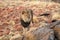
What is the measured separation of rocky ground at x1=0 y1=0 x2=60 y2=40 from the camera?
12.7ft

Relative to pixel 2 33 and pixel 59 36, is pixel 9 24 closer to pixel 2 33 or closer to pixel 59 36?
pixel 2 33

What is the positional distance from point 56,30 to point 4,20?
7.33 feet

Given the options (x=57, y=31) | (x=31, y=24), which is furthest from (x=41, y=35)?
(x=31, y=24)

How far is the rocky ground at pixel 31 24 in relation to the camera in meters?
3.86

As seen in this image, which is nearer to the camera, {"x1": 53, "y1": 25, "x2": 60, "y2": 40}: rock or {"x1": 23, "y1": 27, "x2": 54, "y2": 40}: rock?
{"x1": 23, "y1": 27, "x2": 54, "y2": 40}: rock

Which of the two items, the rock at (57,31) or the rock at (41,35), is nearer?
the rock at (41,35)

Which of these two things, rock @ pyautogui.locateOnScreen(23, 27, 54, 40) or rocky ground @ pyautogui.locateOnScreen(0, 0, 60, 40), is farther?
rocky ground @ pyautogui.locateOnScreen(0, 0, 60, 40)

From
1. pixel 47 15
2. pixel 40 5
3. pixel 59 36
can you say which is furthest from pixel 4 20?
pixel 59 36

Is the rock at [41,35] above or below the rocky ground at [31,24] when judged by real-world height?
above

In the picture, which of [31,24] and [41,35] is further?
[31,24]

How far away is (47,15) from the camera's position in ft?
20.4

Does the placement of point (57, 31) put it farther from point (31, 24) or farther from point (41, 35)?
point (31, 24)

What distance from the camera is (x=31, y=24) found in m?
5.10

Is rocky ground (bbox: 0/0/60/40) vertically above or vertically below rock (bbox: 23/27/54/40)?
below
